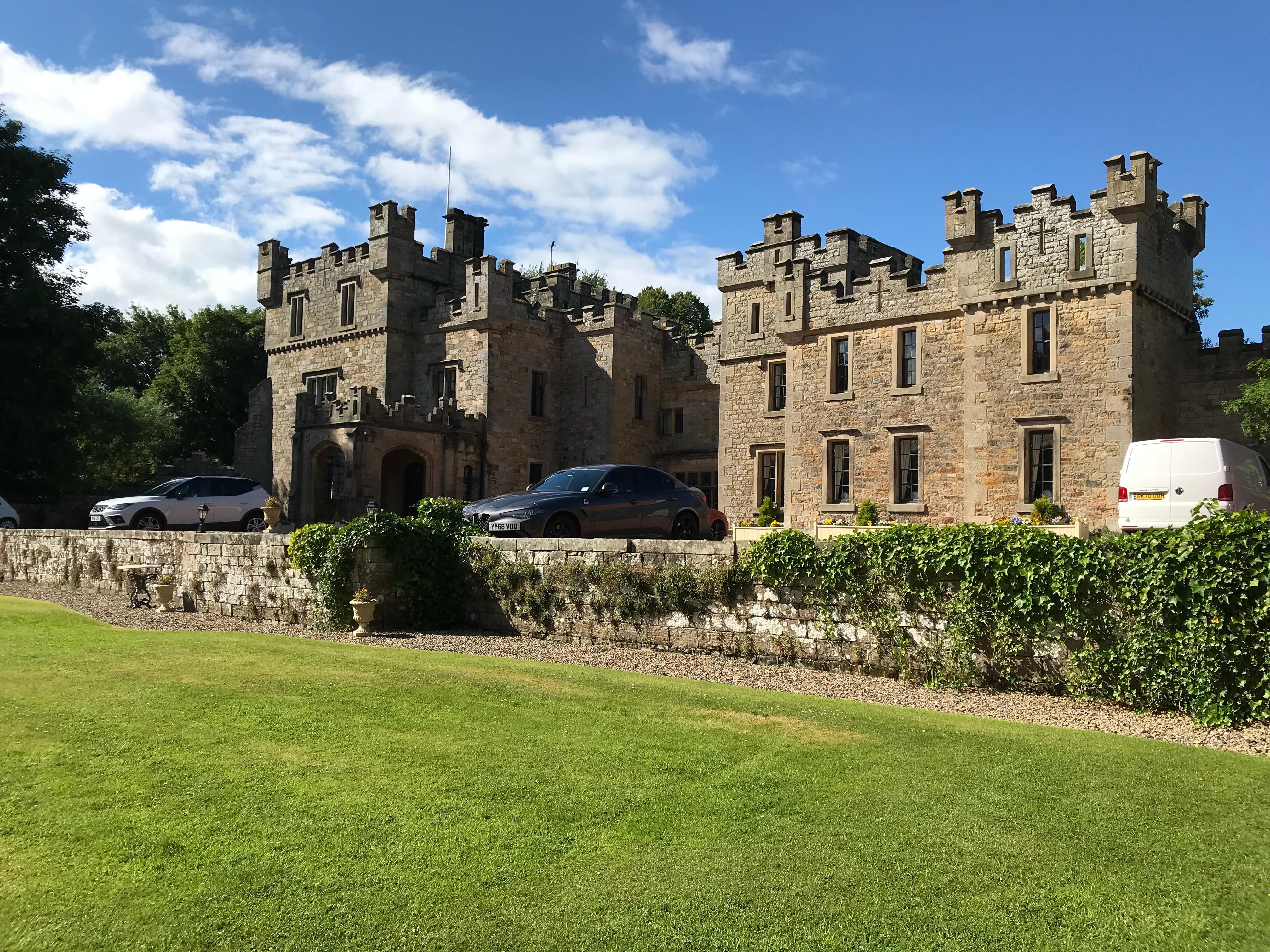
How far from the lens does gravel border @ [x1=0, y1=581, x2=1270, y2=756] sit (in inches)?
309

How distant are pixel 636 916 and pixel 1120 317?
803 inches

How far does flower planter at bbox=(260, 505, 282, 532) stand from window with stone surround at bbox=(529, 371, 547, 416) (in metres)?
12.8

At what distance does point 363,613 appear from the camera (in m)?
13.4

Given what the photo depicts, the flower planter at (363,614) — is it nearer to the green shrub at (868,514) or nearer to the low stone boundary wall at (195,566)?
the low stone boundary wall at (195,566)

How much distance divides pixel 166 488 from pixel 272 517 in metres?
4.01

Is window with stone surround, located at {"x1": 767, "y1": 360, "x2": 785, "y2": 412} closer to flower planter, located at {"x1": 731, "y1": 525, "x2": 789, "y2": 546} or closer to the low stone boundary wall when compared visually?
flower planter, located at {"x1": 731, "y1": 525, "x2": 789, "y2": 546}

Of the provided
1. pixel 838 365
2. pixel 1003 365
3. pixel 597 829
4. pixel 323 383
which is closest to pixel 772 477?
→ pixel 838 365

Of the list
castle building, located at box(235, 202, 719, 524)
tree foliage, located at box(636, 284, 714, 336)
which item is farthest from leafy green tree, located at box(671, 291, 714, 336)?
castle building, located at box(235, 202, 719, 524)

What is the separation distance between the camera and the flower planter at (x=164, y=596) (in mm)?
15977

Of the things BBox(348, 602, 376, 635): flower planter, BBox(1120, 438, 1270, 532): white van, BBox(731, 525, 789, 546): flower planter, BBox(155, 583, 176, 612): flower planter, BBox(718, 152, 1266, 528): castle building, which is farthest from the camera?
BBox(731, 525, 789, 546): flower planter

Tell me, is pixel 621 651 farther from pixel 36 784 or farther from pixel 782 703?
pixel 36 784

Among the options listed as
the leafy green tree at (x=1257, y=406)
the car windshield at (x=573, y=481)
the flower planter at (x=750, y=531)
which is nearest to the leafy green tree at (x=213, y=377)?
the flower planter at (x=750, y=531)

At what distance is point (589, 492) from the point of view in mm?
15016

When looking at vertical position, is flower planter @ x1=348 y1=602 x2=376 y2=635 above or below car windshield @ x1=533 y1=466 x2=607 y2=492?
below
